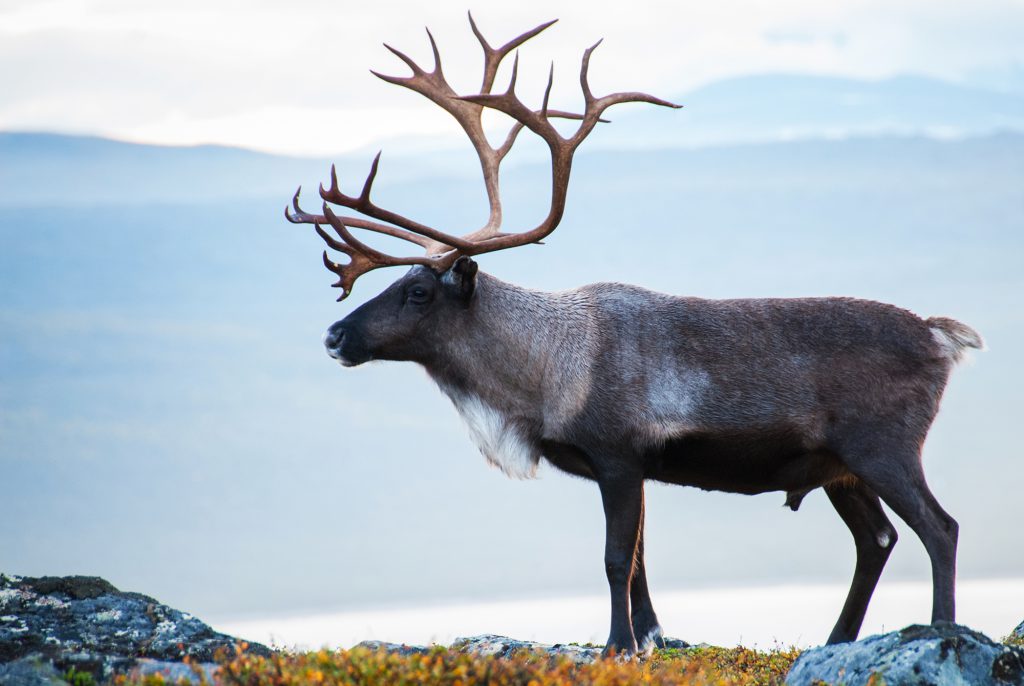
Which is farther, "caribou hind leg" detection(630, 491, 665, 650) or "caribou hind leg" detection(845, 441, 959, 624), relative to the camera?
"caribou hind leg" detection(630, 491, 665, 650)

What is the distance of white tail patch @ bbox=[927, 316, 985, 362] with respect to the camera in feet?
33.0

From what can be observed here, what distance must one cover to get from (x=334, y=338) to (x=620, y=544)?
2939 millimetres

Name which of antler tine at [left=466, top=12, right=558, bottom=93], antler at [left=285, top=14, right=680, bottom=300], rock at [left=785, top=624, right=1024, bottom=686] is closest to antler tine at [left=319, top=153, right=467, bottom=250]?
antler at [left=285, top=14, right=680, bottom=300]

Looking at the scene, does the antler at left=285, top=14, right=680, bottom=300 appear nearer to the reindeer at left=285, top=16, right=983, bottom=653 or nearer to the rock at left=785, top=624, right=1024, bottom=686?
the reindeer at left=285, top=16, right=983, bottom=653

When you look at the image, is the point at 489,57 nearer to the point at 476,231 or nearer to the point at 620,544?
the point at 476,231

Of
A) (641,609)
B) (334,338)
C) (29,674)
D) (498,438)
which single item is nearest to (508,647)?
(641,609)

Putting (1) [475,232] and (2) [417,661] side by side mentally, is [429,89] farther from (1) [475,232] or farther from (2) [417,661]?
(2) [417,661]

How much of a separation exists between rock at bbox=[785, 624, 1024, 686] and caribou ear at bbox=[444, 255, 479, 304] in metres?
4.14

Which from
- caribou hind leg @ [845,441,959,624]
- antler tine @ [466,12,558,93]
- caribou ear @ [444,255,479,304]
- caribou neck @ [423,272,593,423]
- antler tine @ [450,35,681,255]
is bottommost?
caribou hind leg @ [845,441,959,624]

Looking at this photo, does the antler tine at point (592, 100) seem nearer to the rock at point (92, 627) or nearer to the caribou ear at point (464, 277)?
the caribou ear at point (464, 277)

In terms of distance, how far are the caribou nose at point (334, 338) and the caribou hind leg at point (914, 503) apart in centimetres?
429

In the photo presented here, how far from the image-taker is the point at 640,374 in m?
9.72

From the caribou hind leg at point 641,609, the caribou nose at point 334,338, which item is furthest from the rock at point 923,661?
the caribou nose at point 334,338

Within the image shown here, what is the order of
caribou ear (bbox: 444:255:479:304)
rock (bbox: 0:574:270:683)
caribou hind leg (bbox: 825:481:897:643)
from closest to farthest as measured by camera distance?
rock (bbox: 0:574:270:683) < caribou ear (bbox: 444:255:479:304) < caribou hind leg (bbox: 825:481:897:643)
